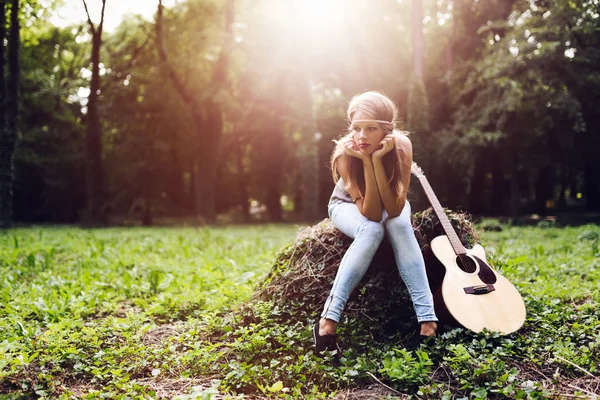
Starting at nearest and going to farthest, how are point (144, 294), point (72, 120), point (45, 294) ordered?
point (45, 294)
point (144, 294)
point (72, 120)

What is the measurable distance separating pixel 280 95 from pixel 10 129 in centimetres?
1007

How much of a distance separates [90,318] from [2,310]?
2.35 ft

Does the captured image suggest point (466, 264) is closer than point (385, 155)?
No

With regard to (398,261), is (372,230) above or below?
above

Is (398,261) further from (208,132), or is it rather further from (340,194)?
(208,132)

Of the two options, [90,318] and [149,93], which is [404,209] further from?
[149,93]

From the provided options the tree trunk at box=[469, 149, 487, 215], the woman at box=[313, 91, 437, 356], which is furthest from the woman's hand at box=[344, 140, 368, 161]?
the tree trunk at box=[469, 149, 487, 215]

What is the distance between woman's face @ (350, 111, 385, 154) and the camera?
3473 mm

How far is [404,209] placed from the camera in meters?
3.64

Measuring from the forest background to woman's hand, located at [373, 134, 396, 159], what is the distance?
29.2ft

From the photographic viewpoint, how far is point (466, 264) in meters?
3.69

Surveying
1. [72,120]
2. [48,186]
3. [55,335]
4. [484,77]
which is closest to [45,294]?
[55,335]

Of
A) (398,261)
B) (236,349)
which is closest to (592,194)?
(398,261)

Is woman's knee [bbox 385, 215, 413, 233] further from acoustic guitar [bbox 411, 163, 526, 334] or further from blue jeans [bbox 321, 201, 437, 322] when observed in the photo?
acoustic guitar [bbox 411, 163, 526, 334]
